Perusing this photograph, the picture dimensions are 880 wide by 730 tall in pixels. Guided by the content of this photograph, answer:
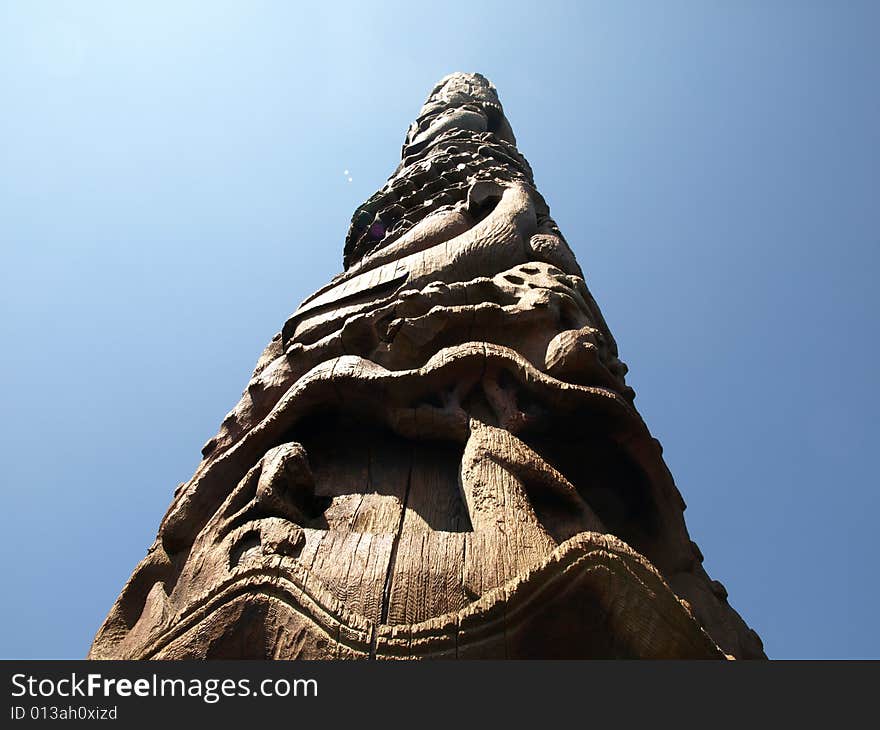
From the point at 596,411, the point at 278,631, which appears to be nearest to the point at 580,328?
the point at 596,411

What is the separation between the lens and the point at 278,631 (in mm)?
2443

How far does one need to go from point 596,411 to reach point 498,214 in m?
2.50

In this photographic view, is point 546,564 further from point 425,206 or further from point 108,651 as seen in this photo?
point 425,206

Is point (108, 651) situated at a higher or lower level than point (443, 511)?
lower

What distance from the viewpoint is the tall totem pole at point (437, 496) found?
251cm

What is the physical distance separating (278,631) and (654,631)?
1196mm

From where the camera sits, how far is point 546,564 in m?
2.55

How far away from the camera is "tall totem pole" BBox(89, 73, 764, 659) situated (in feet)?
8.24

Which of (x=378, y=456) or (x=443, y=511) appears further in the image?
(x=378, y=456)

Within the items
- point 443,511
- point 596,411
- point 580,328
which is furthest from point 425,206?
point 443,511

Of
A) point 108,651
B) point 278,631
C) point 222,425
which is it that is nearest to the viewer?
point 278,631

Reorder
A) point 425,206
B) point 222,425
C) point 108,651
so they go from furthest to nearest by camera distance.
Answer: point 425,206 → point 222,425 → point 108,651

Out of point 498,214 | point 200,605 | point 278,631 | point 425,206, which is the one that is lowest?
point 278,631

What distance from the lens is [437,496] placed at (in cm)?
339
